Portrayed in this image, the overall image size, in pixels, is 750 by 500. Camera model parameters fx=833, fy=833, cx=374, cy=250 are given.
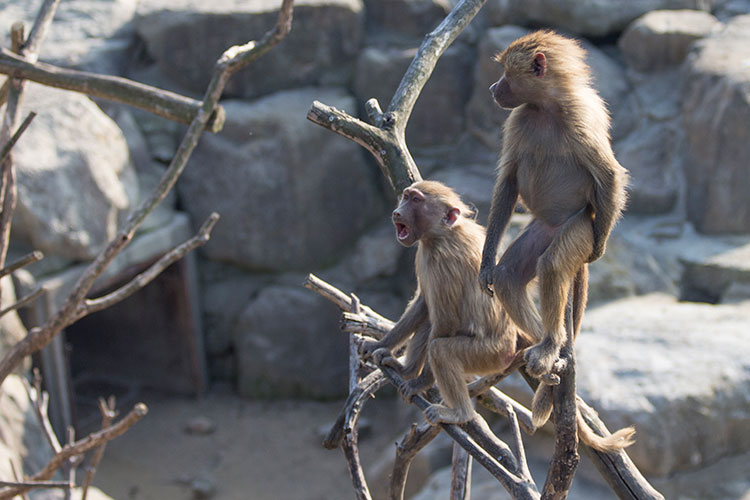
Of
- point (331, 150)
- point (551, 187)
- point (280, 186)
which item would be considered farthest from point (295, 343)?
point (551, 187)

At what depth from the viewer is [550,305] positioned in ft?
7.45

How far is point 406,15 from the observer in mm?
5957

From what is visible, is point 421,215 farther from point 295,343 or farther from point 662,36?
point 295,343

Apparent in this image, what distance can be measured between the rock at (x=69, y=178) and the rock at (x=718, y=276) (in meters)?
3.53

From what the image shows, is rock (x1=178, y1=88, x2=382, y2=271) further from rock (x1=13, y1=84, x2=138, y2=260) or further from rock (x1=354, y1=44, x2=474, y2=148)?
rock (x1=13, y1=84, x2=138, y2=260)

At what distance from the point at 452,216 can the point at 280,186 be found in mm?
3476

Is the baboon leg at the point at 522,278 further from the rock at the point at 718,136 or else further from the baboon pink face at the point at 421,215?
the rock at the point at 718,136

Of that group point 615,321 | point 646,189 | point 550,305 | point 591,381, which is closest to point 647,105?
point 646,189

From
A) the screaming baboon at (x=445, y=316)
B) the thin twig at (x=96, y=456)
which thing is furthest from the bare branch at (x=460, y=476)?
the thin twig at (x=96, y=456)

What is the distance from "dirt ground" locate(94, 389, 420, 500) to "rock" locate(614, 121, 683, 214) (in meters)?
2.09

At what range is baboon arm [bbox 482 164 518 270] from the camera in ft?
8.19

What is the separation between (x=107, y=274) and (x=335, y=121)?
3.36 m

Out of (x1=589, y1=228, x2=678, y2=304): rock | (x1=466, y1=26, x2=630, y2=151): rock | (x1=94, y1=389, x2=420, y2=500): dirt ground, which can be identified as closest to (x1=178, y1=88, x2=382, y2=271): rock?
(x1=466, y1=26, x2=630, y2=151): rock

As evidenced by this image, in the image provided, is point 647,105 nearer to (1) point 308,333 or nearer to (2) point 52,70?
(1) point 308,333
